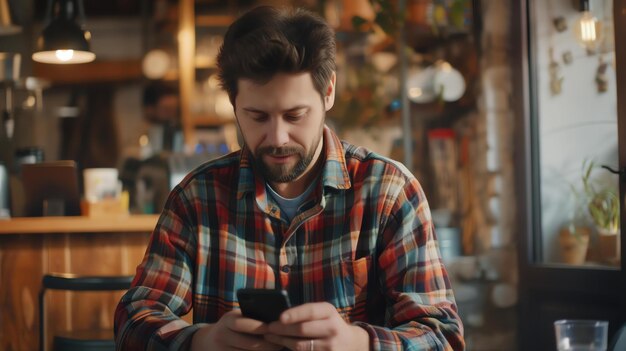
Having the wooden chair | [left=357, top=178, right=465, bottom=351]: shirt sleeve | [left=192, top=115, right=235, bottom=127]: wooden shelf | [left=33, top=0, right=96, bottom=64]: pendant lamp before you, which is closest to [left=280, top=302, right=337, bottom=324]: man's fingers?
[left=357, top=178, right=465, bottom=351]: shirt sleeve

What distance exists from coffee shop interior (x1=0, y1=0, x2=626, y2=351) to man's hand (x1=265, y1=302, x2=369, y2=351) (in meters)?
1.45

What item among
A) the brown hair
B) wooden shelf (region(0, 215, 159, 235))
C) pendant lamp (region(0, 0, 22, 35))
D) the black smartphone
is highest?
pendant lamp (region(0, 0, 22, 35))

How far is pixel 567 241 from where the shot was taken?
12.5 ft

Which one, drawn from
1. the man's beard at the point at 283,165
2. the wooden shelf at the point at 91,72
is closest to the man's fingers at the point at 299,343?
the man's beard at the point at 283,165

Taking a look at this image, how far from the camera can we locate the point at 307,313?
4.52ft

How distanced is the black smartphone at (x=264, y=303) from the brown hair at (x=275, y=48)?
0.44 metres

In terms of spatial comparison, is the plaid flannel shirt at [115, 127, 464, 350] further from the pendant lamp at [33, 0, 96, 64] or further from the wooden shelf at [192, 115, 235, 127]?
the wooden shelf at [192, 115, 235, 127]

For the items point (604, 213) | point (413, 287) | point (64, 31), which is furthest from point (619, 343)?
point (64, 31)

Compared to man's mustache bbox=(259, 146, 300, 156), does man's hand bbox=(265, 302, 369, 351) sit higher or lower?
lower

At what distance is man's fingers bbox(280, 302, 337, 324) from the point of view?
1.36 meters

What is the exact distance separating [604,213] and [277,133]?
2.40 metres

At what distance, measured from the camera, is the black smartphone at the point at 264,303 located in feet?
4.40

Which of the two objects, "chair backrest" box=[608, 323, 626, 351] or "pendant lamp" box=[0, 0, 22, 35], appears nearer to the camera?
"chair backrest" box=[608, 323, 626, 351]

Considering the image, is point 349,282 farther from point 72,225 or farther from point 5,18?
point 5,18
